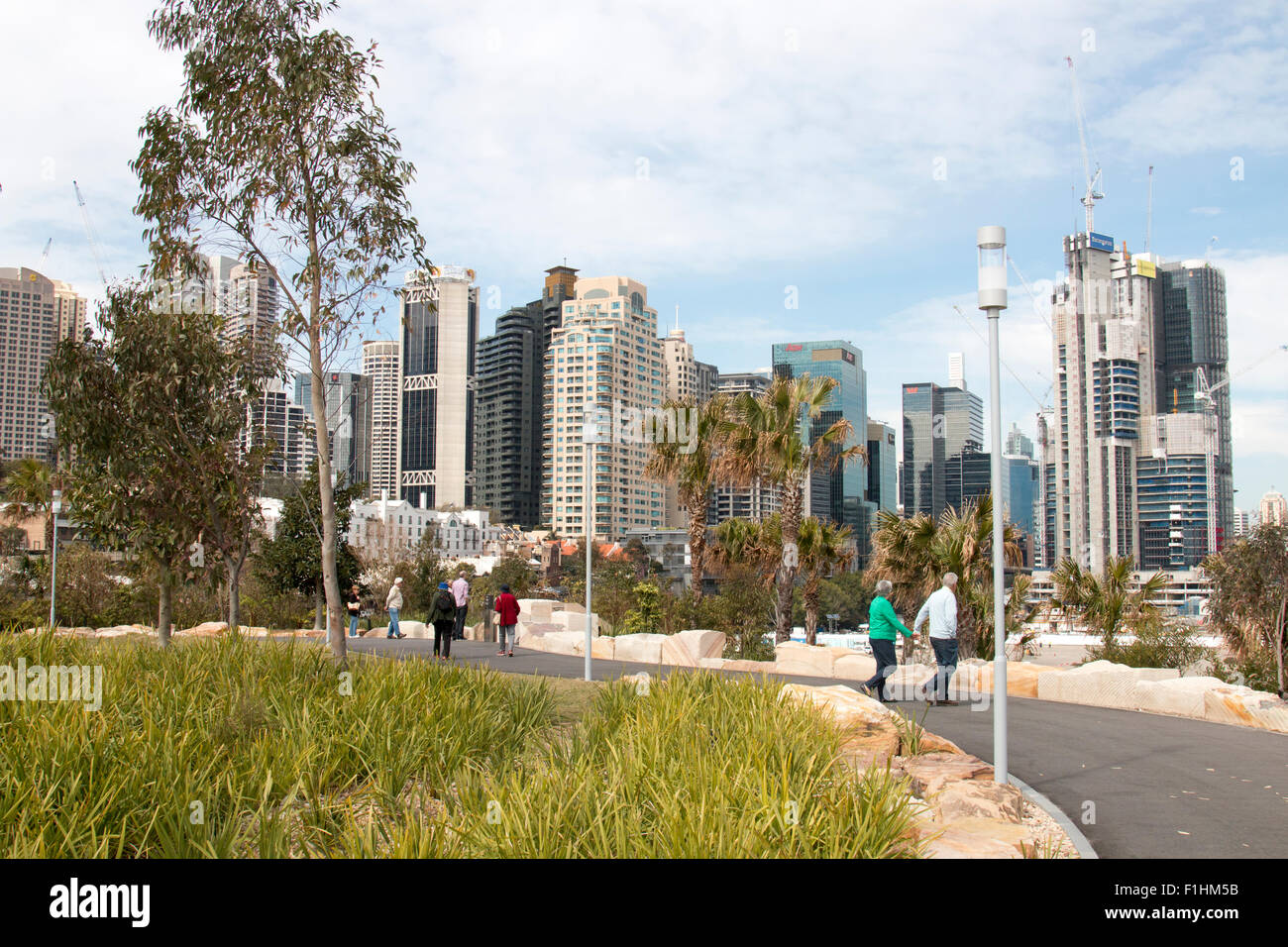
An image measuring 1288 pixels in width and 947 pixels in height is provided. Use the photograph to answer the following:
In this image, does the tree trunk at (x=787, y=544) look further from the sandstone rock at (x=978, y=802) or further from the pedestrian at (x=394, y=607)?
the sandstone rock at (x=978, y=802)

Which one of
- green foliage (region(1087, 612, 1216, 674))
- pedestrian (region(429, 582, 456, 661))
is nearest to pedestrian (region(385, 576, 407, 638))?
pedestrian (region(429, 582, 456, 661))

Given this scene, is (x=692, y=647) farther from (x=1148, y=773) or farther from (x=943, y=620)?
(x=1148, y=773)

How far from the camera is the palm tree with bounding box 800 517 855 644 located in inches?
1001

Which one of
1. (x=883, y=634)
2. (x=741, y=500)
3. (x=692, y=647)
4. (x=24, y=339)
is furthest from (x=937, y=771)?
(x=741, y=500)

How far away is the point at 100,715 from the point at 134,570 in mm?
12282

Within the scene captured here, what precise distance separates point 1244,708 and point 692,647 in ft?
33.8

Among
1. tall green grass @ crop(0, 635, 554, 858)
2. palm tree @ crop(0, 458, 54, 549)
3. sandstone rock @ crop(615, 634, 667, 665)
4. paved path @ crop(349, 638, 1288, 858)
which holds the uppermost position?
palm tree @ crop(0, 458, 54, 549)

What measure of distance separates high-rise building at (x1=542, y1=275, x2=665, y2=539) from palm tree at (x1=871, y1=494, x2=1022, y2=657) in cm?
10065

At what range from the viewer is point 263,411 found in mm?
21172

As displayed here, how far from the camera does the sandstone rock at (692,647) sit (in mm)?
20422

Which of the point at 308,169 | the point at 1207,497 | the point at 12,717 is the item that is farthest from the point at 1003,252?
the point at 1207,497

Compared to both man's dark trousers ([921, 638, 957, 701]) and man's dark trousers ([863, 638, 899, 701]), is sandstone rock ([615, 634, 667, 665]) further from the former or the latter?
man's dark trousers ([863, 638, 899, 701])

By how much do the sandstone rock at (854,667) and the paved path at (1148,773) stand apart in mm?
3105

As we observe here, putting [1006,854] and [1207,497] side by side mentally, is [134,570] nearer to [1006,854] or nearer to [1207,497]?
[1006,854]
